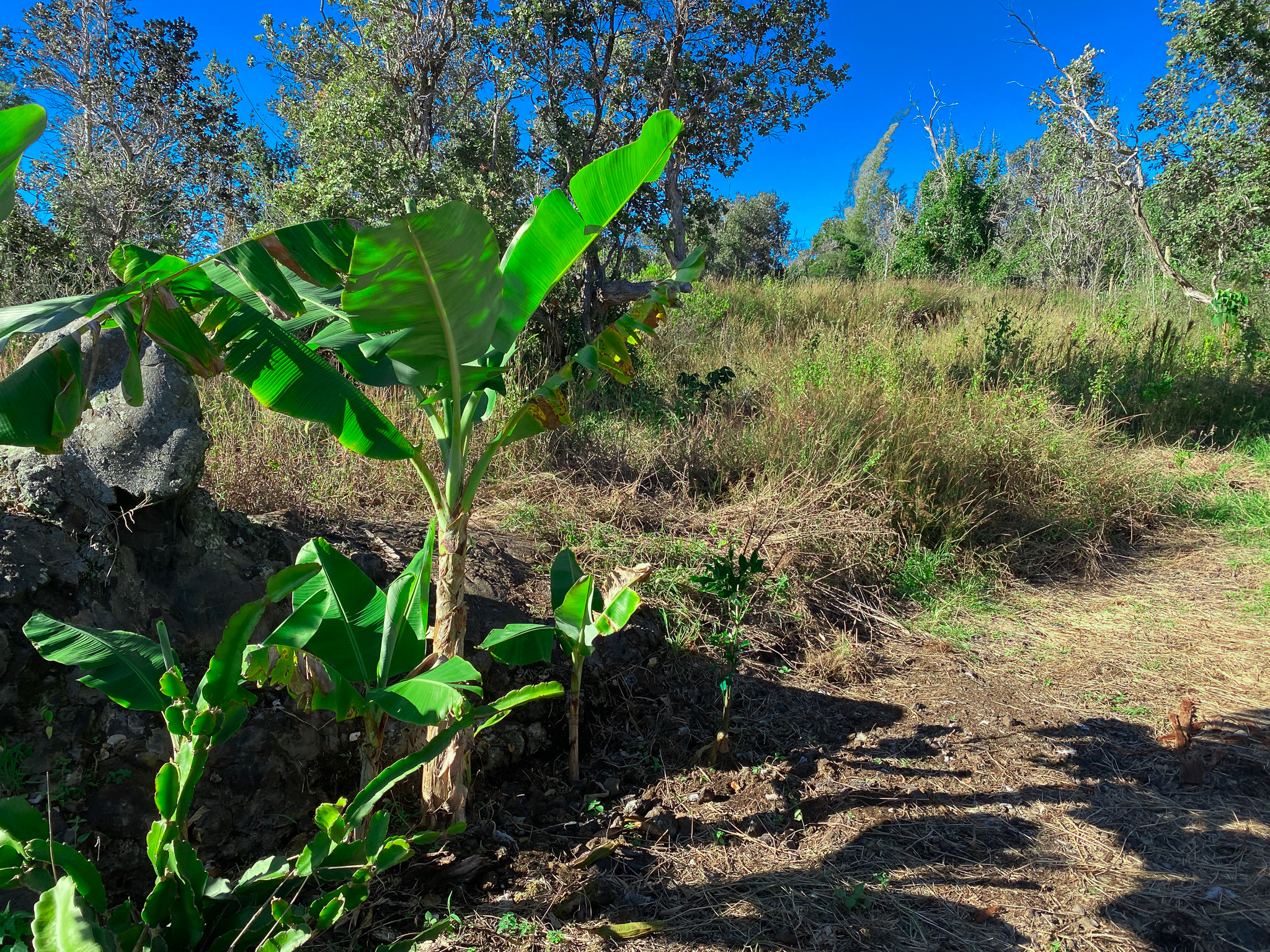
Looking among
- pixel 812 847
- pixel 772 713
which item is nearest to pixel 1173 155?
→ pixel 772 713

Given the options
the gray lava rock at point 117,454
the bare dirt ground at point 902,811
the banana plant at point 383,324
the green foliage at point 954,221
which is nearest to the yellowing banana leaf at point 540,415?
the banana plant at point 383,324

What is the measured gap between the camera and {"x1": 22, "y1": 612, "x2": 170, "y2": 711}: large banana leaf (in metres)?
1.71

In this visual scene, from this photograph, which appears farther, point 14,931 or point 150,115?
point 150,115

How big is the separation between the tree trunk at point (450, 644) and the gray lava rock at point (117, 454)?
1.21 meters

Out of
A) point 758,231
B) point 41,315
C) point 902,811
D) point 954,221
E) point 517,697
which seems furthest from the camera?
point 758,231

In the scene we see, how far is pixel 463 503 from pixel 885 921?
1861 mm

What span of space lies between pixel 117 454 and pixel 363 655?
1358 millimetres

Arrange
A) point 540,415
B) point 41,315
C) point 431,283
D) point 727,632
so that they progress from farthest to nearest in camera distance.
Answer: point 727,632
point 540,415
point 431,283
point 41,315

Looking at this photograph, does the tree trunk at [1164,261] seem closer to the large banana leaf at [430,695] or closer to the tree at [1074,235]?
the tree at [1074,235]

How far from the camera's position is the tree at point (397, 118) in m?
7.54

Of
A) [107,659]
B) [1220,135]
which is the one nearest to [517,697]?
[107,659]

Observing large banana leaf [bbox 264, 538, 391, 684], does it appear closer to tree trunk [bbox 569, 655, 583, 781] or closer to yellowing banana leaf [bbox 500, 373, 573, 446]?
yellowing banana leaf [bbox 500, 373, 573, 446]

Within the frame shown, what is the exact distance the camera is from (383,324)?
1814mm

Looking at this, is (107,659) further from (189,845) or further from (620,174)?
(620,174)
